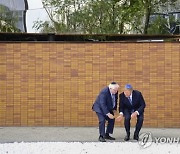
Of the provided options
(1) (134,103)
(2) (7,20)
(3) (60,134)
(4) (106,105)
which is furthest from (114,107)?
(2) (7,20)

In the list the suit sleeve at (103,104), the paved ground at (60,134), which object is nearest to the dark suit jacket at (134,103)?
the suit sleeve at (103,104)

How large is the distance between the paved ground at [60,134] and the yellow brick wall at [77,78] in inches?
17.5

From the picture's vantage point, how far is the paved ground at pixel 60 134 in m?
9.90

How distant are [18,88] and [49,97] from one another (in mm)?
880

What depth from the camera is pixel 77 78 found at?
12.1 m

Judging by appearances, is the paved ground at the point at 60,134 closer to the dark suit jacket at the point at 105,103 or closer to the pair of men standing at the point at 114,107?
the pair of men standing at the point at 114,107

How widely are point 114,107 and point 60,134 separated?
5.82 ft

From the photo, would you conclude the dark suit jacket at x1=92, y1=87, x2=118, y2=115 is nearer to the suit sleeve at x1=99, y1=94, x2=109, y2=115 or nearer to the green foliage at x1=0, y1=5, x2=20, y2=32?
the suit sleeve at x1=99, y1=94, x2=109, y2=115

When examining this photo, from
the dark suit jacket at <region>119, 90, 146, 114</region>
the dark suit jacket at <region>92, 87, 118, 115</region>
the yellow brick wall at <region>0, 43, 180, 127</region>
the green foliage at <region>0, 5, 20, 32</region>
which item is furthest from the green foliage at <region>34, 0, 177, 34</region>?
the dark suit jacket at <region>92, 87, 118, 115</region>

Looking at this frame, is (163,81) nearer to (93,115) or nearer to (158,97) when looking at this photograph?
(158,97)

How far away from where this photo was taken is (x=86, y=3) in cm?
1694

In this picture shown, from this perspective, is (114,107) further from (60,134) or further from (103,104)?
(60,134)

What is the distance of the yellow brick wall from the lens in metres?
12.0
